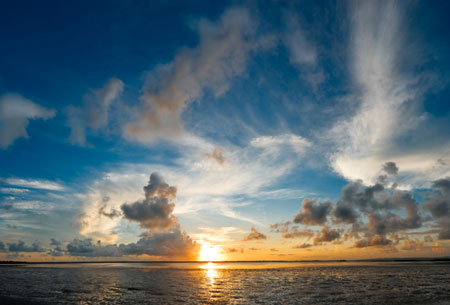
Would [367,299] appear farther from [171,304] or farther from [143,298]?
A: [143,298]

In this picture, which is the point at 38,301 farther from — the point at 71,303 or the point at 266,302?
the point at 266,302

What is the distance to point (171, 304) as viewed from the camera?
40.5 metres

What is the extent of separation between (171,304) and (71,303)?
612 inches

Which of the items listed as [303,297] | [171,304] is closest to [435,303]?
[303,297]

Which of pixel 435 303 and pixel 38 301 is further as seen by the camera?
pixel 38 301

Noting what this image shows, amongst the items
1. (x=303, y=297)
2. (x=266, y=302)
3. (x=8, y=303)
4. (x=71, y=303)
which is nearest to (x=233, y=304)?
(x=266, y=302)

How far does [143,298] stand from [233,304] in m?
16.7

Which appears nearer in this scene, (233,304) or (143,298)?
(233,304)

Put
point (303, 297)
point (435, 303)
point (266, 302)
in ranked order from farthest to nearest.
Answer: point (303, 297), point (266, 302), point (435, 303)

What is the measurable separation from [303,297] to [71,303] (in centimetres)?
3689

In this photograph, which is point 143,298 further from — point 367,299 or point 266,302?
point 367,299

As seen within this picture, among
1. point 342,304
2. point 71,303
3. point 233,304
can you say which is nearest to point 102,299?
point 71,303

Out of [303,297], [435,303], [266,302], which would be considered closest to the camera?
[435,303]

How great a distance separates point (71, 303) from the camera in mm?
41500
